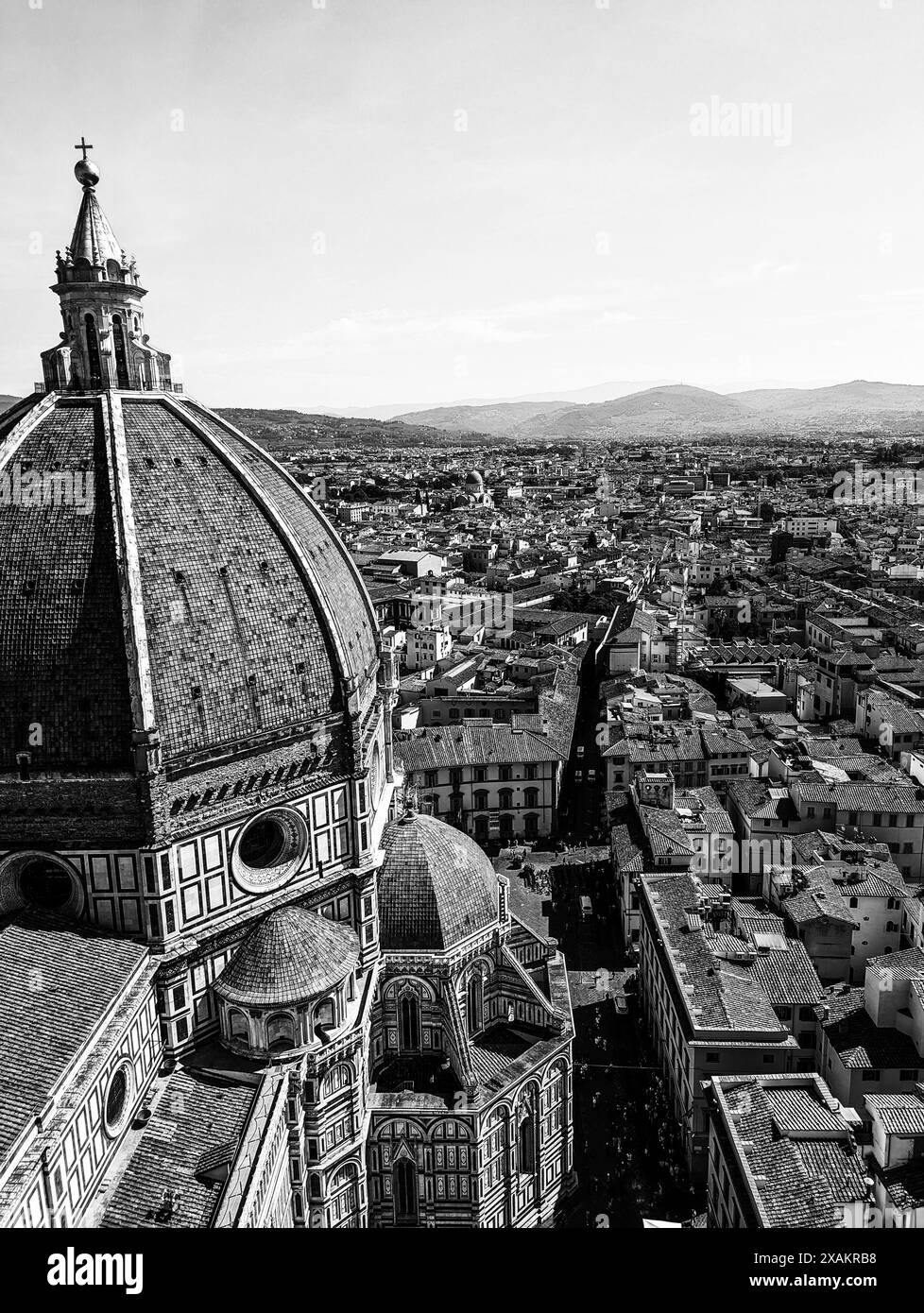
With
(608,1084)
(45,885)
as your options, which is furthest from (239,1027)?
(608,1084)

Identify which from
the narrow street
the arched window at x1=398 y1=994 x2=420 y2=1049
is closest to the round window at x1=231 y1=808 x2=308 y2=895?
the arched window at x1=398 y1=994 x2=420 y2=1049

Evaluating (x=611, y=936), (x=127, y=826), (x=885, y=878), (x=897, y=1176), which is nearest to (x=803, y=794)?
(x=885, y=878)

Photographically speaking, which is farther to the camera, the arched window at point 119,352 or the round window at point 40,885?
the arched window at point 119,352

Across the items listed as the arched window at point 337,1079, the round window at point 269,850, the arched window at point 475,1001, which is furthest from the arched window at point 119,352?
the arched window at point 475,1001

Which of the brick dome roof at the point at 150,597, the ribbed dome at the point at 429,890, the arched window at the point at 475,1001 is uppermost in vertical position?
the brick dome roof at the point at 150,597

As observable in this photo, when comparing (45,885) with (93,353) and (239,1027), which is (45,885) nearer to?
(239,1027)

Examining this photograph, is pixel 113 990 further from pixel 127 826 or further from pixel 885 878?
pixel 885 878

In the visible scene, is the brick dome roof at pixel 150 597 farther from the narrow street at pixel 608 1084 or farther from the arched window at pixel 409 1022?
the narrow street at pixel 608 1084

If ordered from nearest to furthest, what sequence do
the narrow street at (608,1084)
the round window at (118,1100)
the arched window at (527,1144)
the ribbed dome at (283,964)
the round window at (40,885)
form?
1. the round window at (118,1100)
2. the round window at (40,885)
3. the ribbed dome at (283,964)
4. the arched window at (527,1144)
5. the narrow street at (608,1084)
